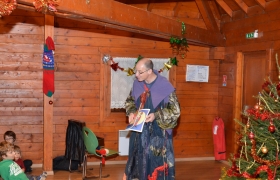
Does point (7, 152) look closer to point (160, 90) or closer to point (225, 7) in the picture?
point (160, 90)

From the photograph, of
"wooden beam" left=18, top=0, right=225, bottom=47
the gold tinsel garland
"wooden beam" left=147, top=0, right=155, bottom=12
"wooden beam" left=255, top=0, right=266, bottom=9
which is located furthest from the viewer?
"wooden beam" left=147, top=0, right=155, bottom=12

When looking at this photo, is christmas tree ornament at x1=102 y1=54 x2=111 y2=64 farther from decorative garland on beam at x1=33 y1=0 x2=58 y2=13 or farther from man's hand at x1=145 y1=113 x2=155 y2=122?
decorative garland on beam at x1=33 y1=0 x2=58 y2=13

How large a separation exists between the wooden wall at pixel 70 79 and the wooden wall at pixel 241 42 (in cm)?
46

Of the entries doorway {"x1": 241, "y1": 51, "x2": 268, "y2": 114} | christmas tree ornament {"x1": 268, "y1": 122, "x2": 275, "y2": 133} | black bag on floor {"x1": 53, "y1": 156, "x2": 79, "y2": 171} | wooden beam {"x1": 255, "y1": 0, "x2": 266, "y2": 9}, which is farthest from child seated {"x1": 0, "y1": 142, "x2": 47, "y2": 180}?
wooden beam {"x1": 255, "y1": 0, "x2": 266, "y2": 9}

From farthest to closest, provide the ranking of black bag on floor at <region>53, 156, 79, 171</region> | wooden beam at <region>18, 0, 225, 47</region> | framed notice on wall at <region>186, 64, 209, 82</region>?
framed notice on wall at <region>186, 64, 209, 82</region>
black bag on floor at <region>53, 156, 79, 171</region>
wooden beam at <region>18, 0, 225, 47</region>

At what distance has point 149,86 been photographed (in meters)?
4.43

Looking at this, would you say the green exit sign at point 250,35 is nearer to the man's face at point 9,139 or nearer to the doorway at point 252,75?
the doorway at point 252,75

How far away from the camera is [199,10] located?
22.5 feet

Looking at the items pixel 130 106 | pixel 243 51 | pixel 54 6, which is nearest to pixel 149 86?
pixel 130 106

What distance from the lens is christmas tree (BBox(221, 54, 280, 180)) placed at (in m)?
3.22

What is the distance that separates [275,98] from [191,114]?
146 inches

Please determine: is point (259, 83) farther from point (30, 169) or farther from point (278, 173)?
point (30, 169)

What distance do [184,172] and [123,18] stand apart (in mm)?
2818

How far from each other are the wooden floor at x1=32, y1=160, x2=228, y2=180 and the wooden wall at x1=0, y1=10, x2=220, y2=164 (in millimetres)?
334
